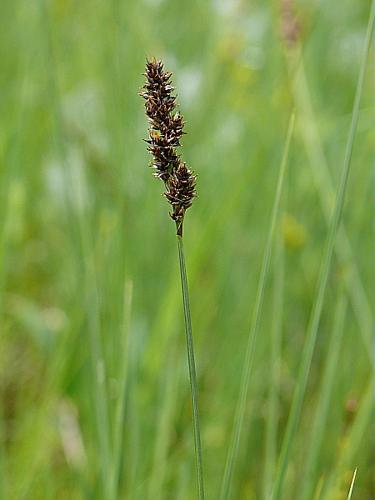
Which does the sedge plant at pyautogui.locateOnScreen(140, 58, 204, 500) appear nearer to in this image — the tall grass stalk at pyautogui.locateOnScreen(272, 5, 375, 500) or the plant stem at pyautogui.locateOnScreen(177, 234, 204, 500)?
the plant stem at pyautogui.locateOnScreen(177, 234, 204, 500)

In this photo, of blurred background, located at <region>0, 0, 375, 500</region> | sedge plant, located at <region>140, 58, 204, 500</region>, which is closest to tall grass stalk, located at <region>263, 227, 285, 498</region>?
blurred background, located at <region>0, 0, 375, 500</region>

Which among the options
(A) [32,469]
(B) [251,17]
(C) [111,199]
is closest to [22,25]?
(B) [251,17]

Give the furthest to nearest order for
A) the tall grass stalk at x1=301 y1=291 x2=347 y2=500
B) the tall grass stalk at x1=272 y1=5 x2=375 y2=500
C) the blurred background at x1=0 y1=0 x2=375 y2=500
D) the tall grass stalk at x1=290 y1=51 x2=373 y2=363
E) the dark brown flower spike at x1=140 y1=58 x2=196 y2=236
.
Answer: the tall grass stalk at x1=290 y1=51 x2=373 y2=363
the blurred background at x1=0 y1=0 x2=375 y2=500
the tall grass stalk at x1=301 y1=291 x2=347 y2=500
the tall grass stalk at x1=272 y1=5 x2=375 y2=500
the dark brown flower spike at x1=140 y1=58 x2=196 y2=236

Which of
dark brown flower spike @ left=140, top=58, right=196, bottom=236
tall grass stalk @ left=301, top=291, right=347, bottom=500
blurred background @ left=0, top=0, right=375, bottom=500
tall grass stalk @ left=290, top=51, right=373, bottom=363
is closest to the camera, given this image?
dark brown flower spike @ left=140, top=58, right=196, bottom=236

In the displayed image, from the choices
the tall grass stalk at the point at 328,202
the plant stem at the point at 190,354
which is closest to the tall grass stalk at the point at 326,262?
the plant stem at the point at 190,354

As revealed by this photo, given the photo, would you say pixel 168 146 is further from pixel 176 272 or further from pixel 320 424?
pixel 176 272
